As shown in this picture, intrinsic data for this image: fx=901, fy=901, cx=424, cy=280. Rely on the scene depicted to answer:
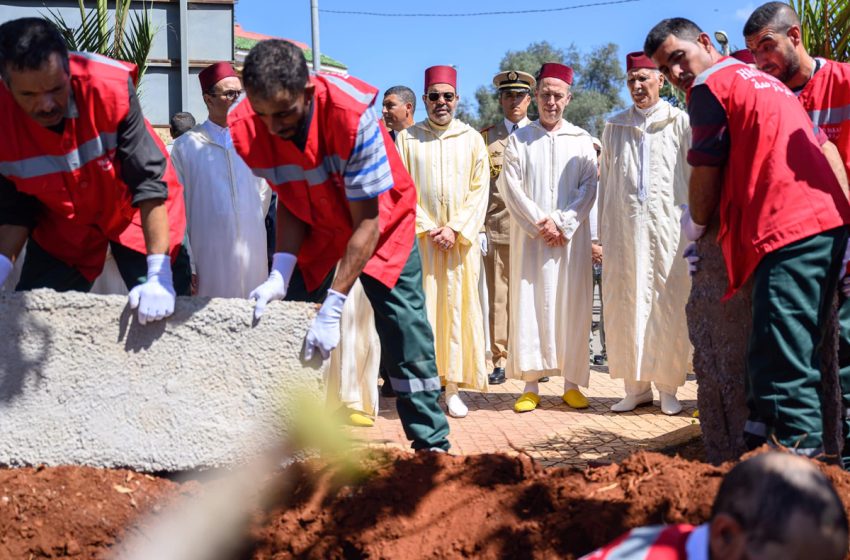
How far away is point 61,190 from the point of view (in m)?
3.83

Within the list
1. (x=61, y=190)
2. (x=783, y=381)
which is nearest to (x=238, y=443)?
(x=61, y=190)

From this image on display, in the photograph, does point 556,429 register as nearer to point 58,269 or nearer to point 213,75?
point 213,75

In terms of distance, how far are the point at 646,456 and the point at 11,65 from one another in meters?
2.73

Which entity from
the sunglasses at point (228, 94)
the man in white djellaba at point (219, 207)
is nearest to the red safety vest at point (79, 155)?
the man in white djellaba at point (219, 207)

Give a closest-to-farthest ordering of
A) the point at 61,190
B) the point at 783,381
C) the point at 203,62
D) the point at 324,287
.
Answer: the point at 783,381, the point at 61,190, the point at 324,287, the point at 203,62

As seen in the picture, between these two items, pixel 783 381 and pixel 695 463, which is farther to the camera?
pixel 783 381

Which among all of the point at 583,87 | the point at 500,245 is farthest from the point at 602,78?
the point at 500,245

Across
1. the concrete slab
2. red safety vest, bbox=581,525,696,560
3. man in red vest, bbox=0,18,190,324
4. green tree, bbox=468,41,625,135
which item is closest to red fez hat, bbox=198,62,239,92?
man in red vest, bbox=0,18,190,324

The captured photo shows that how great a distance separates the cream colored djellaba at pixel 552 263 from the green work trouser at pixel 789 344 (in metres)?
3.43

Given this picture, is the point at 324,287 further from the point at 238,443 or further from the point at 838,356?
the point at 838,356

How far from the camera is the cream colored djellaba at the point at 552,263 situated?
6.94 m

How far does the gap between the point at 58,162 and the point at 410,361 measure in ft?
5.61

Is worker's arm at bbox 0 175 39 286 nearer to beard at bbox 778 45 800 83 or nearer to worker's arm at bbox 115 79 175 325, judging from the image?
worker's arm at bbox 115 79 175 325

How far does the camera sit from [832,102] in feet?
13.7
